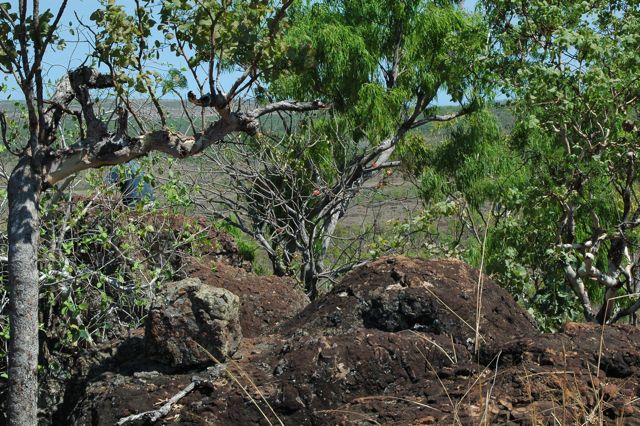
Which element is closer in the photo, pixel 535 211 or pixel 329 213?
pixel 535 211

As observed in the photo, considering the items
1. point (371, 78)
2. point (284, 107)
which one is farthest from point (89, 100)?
point (371, 78)

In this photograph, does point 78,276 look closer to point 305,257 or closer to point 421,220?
point 421,220

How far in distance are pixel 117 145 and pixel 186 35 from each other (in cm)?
71

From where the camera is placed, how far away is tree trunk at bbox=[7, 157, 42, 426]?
524cm

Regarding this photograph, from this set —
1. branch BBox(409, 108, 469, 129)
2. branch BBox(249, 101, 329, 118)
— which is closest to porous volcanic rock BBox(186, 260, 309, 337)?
branch BBox(249, 101, 329, 118)

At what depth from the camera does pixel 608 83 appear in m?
8.56

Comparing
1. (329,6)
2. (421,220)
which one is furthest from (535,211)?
(329,6)

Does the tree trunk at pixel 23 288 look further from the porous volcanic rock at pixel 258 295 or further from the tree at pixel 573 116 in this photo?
the tree at pixel 573 116

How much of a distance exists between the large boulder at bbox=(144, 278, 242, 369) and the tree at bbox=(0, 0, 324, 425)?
2.24 ft

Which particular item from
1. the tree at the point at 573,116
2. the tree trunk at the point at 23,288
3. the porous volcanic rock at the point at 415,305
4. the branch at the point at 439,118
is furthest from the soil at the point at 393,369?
the branch at the point at 439,118

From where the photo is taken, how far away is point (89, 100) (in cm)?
553

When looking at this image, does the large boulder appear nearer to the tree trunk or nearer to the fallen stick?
the fallen stick

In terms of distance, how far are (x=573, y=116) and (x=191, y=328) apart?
506cm

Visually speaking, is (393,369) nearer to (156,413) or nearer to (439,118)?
(156,413)
